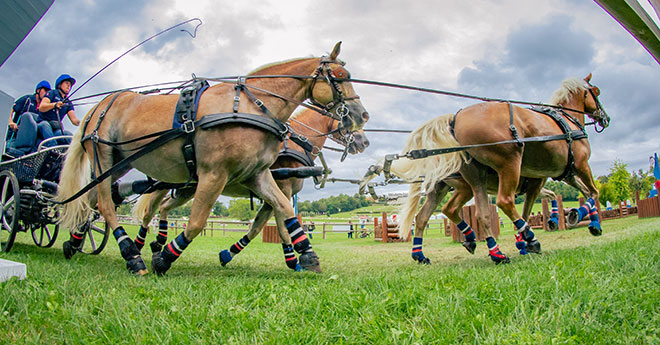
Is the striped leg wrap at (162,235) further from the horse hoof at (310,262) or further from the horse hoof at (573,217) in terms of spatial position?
the horse hoof at (573,217)

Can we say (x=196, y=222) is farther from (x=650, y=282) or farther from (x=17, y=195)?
(x=650, y=282)

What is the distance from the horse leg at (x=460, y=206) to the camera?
5.86 meters

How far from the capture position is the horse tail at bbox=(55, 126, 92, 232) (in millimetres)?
4246

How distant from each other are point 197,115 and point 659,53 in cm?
344

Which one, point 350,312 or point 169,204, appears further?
point 169,204

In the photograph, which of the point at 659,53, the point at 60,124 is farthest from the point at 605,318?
the point at 60,124

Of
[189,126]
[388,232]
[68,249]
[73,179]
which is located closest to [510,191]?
[189,126]

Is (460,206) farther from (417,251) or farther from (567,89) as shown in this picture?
(567,89)

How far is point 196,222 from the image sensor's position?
3.42 meters

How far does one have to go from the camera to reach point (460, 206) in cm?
605

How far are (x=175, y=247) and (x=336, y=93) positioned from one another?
2.20m

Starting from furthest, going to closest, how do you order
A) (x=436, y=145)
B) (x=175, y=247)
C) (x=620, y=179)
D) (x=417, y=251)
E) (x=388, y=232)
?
1. (x=620, y=179)
2. (x=388, y=232)
3. (x=417, y=251)
4. (x=436, y=145)
5. (x=175, y=247)

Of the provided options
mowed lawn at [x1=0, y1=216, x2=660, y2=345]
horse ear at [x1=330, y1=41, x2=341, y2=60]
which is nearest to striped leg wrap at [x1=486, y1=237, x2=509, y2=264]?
mowed lawn at [x1=0, y1=216, x2=660, y2=345]

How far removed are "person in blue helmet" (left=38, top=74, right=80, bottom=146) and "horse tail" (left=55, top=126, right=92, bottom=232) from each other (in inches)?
65.8
